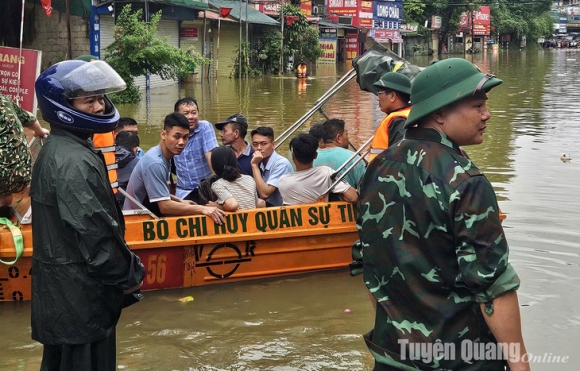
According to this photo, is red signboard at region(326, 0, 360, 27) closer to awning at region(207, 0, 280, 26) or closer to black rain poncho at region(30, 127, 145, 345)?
awning at region(207, 0, 280, 26)

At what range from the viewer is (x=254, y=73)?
120 feet

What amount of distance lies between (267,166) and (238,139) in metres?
0.39

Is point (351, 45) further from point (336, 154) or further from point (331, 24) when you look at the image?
point (336, 154)

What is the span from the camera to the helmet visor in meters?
3.29

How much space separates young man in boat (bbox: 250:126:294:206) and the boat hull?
447mm

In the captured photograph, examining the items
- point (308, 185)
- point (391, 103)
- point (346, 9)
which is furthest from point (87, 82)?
point (346, 9)

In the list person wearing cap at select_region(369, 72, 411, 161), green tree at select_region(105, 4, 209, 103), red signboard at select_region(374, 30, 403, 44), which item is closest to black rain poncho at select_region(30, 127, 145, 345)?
person wearing cap at select_region(369, 72, 411, 161)

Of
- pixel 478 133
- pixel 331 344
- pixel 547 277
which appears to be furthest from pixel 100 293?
pixel 547 277

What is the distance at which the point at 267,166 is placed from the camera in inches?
287

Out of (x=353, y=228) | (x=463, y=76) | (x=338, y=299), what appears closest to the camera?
(x=463, y=76)

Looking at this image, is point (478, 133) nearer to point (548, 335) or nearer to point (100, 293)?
point (100, 293)

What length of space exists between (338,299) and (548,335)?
67.3 inches

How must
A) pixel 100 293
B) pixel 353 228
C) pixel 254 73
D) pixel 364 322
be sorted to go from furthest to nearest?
1. pixel 254 73
2. pixel 353 228
3. pixel 364 322
4. pixel 100 293

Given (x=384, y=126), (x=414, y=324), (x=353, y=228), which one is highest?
(x=384, y=126)
